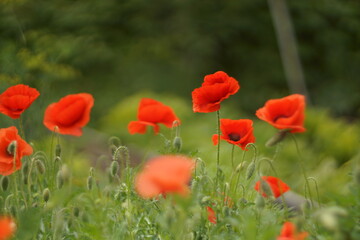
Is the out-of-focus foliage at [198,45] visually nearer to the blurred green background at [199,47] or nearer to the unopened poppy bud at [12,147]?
the blurred green background at [199,47]

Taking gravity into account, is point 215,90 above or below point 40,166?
above

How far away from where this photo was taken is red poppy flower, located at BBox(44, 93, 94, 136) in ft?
5.23

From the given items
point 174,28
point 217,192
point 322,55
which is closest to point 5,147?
point 217,192

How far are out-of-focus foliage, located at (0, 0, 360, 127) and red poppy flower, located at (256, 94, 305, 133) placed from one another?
7.03 metres

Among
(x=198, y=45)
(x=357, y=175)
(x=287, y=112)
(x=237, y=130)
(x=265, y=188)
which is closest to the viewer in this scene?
(x=357, y=175)

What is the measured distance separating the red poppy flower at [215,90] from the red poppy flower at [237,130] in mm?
65

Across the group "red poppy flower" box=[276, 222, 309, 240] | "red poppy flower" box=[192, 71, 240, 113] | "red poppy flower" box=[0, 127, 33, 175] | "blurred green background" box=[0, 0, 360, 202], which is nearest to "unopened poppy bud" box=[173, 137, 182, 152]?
"red poppy flower" box=[192, 71, 240, 113]

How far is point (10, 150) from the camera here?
1.40 m

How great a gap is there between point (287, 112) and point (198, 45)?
23.8 ft

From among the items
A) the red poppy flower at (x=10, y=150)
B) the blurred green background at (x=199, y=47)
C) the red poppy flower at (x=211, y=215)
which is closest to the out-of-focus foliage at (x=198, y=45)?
the blurred green background at (x=199, y=47)

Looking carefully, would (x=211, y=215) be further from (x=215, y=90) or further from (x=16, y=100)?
(x=16, y=100)

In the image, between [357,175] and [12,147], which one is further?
[12,147]

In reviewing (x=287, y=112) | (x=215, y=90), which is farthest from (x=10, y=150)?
(x=287, y=112)

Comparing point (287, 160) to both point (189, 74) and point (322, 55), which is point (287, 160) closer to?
point (189, 74)
